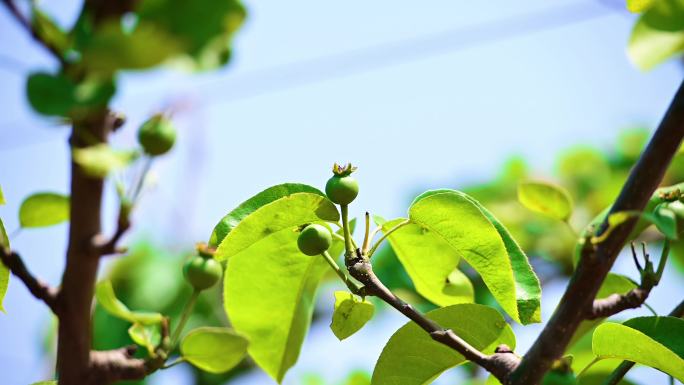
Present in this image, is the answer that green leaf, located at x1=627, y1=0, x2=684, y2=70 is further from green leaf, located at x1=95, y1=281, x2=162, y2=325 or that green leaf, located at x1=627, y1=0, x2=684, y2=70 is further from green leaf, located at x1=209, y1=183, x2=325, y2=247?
green leaf, located at x1=95, y1=281, x2=162, y2=325

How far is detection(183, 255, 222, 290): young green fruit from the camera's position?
94 cm

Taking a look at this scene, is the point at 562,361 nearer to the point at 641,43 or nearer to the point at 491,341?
the point at 491,341

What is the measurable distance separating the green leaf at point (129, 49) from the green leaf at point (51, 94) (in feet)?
0.12

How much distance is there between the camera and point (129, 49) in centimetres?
53

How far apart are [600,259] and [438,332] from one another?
19cm

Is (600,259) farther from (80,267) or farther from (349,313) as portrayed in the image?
(80,267)

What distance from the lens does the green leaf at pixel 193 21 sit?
0.55m

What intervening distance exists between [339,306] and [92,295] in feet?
1.11

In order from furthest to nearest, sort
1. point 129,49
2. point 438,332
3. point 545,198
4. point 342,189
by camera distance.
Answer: point 545,198 < point 342,189 < point 438,332 < point 129,49

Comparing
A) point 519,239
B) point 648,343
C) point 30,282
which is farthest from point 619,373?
point 519,239

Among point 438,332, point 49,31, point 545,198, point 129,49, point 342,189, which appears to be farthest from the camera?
point 545,198

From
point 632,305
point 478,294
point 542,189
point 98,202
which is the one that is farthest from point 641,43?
point 478,294

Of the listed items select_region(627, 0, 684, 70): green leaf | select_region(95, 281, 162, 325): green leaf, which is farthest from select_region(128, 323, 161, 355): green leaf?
select_region(627, 0, 684, 70): green leaf

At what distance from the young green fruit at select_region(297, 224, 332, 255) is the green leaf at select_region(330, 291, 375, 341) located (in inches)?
2.4
